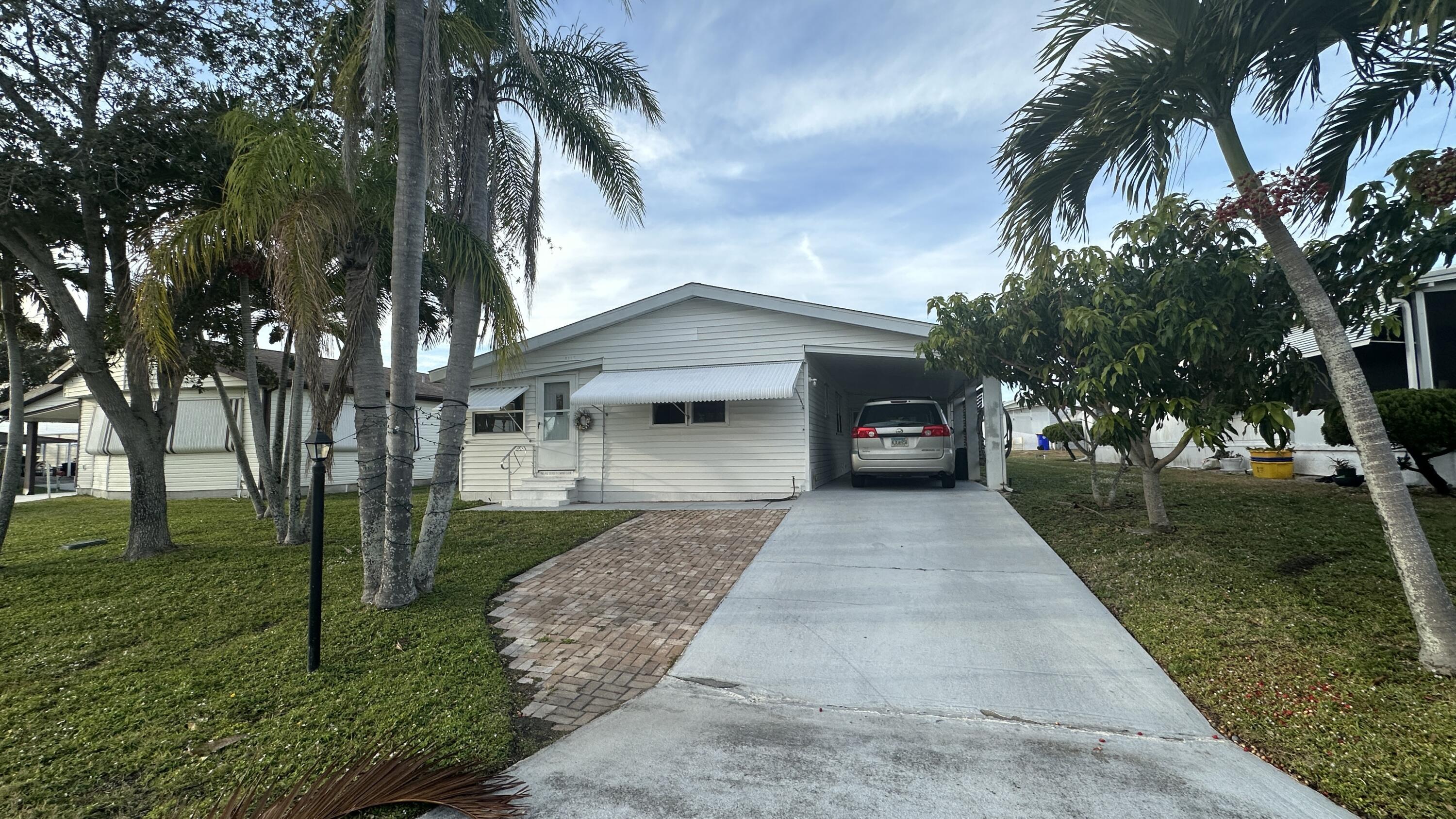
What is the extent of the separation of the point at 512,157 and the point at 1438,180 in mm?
7740

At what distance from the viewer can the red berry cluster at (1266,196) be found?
4.02 m

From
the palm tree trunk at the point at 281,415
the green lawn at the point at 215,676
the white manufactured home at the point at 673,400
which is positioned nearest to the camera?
the green lawn at the point at 215,676

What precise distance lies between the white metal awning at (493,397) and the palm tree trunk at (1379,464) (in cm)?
1079

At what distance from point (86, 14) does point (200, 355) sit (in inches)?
170

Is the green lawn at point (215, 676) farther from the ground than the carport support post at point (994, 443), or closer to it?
closer to it

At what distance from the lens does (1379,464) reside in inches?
147

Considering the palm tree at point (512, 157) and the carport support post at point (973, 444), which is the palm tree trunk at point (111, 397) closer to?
the palm tree at point (512, 157)

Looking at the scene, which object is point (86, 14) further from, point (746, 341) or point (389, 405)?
point (746, 341)

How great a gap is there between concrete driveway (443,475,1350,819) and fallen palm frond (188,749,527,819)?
0.51ft

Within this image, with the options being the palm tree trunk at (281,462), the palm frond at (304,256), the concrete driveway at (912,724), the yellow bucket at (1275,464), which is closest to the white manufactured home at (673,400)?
the palm tree trunk at (281,462)

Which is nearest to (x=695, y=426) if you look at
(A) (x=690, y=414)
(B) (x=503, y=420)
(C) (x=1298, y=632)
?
(A) (x=690, y=414)

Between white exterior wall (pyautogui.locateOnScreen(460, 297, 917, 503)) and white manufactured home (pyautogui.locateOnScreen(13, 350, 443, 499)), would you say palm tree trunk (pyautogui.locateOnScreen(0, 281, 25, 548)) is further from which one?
white manufactured home (pyautogui.locateOnScreen(13, 350, 443, 499))

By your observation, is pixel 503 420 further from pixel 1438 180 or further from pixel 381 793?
→ pixel 1438 180

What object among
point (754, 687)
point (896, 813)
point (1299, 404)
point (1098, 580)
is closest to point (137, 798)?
point (754, 687)
